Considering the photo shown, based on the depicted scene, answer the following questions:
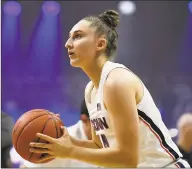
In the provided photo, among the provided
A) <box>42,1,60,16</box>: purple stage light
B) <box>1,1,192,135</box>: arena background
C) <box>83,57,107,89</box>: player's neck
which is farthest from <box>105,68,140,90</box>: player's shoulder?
<box>42,1,60,16</box>: purple stage light

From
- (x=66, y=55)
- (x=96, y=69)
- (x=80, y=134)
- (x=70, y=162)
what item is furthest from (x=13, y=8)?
(x=96, y=69)

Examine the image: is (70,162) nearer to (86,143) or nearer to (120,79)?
(86,143)

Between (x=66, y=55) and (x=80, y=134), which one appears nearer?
(x=80, y=134)

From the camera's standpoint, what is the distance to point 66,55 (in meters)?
4.41

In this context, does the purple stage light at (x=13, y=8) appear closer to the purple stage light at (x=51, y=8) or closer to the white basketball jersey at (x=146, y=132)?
the purple stage light at (x=51, y=8)

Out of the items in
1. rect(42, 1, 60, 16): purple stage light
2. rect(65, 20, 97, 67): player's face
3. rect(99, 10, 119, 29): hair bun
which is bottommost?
rect(65, 20, 97, 67): player's face

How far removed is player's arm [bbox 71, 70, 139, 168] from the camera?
148 cm

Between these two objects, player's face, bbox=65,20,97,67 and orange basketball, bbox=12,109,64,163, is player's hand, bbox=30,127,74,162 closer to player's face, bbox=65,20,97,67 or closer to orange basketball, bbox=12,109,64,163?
orange basketball, bbox=12,109,64,163

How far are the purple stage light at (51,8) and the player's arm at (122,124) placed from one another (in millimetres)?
3043

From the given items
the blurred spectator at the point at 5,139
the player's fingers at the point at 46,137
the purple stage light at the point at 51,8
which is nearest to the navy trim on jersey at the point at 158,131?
the player's fingers at the point at 46,137

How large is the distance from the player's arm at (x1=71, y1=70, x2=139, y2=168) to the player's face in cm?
21

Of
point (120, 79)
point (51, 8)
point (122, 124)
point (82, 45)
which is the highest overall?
point (51, 8)

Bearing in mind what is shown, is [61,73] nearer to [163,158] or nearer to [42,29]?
[42,29]

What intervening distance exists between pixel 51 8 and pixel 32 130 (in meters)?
2.97
